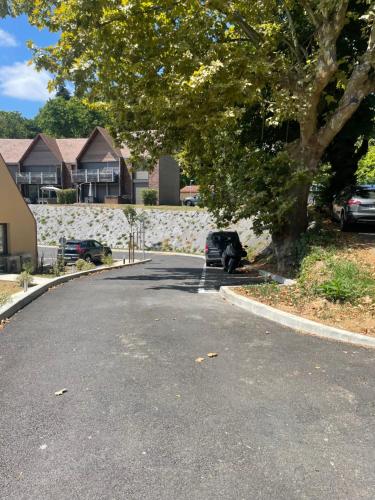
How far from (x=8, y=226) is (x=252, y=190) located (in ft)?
47.4

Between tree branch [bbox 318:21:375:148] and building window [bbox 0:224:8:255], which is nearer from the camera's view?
tree branch [bbox 318:21:375:148]

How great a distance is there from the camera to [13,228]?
2353cm

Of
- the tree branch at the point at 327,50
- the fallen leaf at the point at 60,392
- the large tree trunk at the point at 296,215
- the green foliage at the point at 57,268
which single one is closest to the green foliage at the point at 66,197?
the green foliage at the point at 57,268

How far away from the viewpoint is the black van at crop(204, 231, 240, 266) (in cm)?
2345

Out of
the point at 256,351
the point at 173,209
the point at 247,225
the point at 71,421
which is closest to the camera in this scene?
the point at 71,421

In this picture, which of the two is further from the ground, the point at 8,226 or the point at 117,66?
the point at 117,66

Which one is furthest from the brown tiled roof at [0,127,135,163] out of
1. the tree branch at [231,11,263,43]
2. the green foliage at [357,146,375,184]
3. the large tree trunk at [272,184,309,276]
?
the large tree trunk at [272,184,309,276]

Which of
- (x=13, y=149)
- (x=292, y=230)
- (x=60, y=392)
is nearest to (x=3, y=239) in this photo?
(x=292, y=230)

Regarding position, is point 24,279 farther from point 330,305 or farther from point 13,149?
point 13,149

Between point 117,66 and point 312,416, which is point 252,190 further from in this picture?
point 312,416

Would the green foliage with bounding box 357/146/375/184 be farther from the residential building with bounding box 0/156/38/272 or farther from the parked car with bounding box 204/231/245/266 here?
the residential building with bounding box 0/156/38/272

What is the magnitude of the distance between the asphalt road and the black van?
16.1 metres

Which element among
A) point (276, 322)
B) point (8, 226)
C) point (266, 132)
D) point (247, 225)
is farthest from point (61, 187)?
point (276, 322)

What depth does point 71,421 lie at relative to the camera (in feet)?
13.1
